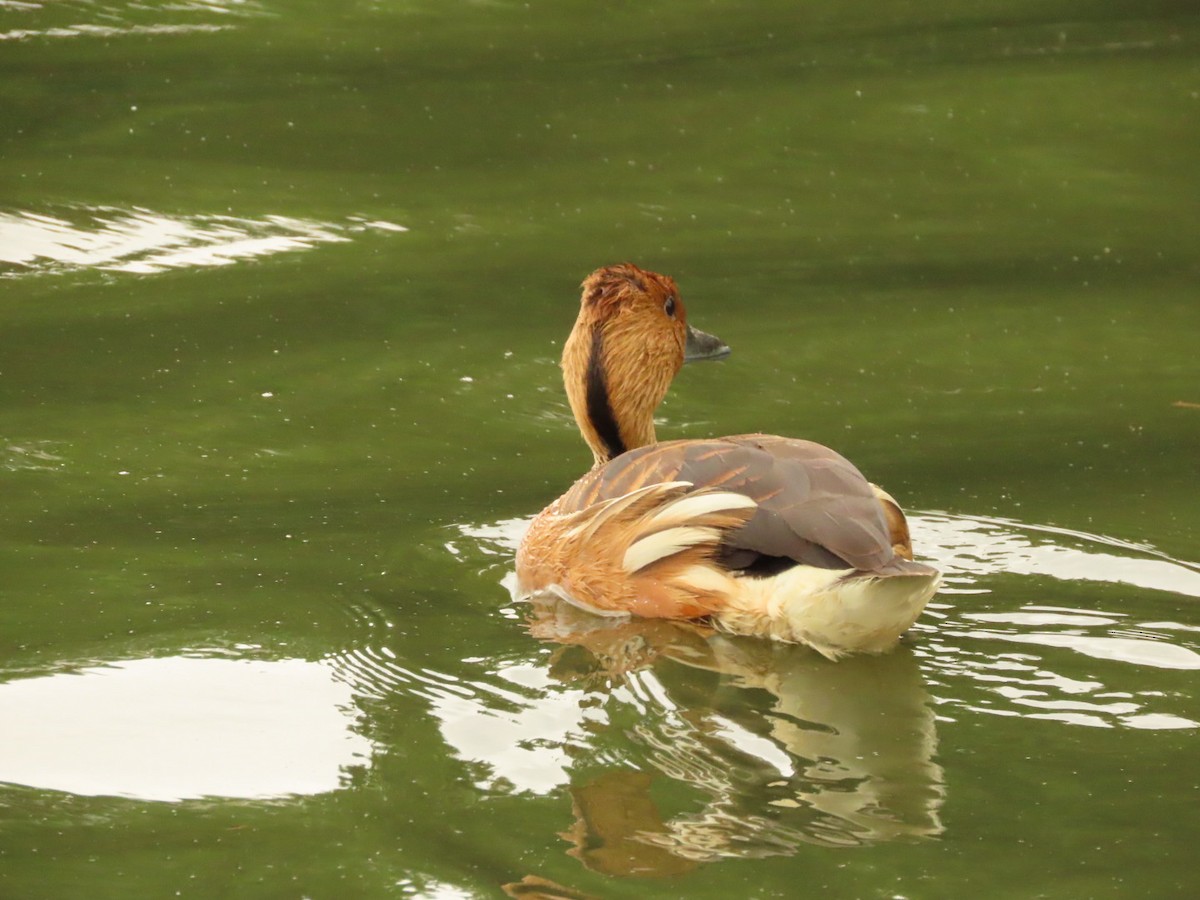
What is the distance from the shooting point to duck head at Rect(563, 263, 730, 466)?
6422 mm

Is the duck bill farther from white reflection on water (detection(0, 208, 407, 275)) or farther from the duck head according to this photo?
white reflection on water (detection(0, 208, 407, 275))

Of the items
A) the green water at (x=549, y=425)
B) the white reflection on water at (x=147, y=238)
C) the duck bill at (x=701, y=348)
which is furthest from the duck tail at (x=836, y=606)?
the white reflection on water at (x=147, y=238)

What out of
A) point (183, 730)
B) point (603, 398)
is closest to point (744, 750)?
point (183, 730)

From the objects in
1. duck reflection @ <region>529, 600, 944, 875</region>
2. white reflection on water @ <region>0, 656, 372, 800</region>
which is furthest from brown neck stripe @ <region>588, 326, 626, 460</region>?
white reflection on water @ <region>0, 656, 372, 800</region>

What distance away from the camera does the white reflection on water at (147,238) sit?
9.20 meters

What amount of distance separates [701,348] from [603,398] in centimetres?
49

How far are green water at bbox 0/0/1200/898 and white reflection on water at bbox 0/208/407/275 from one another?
0.10 ft

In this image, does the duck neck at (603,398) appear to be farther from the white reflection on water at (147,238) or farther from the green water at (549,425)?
the white reflection on water at (147,238)

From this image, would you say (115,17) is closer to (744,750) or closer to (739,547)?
(739,547)

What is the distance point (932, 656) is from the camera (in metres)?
5.36

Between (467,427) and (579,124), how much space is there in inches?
157

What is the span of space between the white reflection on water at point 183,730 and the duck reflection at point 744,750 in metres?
0.66

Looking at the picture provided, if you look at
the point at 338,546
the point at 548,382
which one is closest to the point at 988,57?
the point at 548,382

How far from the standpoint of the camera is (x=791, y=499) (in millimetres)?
5359
